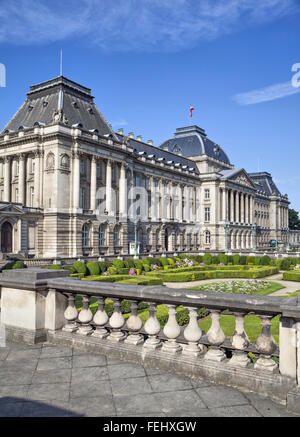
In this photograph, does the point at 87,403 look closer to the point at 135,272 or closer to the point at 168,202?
the point at 135,272

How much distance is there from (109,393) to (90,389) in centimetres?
27

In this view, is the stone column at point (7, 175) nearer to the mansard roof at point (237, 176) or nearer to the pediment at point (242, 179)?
the mansard roof at point (237, 176)

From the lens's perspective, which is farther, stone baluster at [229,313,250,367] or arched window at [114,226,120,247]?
arched window at [114,226,120,247]

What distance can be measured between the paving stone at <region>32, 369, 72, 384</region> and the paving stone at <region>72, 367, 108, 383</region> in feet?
0.29

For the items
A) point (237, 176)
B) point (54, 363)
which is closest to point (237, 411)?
point (54, 363)

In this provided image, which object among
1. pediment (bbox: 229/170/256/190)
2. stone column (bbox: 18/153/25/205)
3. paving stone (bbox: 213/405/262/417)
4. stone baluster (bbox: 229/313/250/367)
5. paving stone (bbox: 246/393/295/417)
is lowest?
paving stone (bbox: 246/393/295/417)

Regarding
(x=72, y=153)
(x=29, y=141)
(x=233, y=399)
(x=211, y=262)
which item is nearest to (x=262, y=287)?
(x=211, y=262)

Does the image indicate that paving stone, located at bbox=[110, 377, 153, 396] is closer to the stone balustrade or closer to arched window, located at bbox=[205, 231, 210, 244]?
the stone balustrade

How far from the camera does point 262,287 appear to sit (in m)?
25.0

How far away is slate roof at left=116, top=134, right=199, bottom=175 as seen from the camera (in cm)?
5981

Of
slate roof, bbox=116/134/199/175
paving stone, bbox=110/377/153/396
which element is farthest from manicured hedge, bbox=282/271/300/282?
slate roof, bbox=116/134/199/175

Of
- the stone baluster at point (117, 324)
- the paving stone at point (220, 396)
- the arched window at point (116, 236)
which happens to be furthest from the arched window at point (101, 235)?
the paving stone at point (220, 396)

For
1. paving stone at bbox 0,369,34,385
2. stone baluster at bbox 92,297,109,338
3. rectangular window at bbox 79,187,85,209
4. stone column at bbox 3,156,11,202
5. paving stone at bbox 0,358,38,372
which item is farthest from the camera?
stone column at bbox 3,156,11,202

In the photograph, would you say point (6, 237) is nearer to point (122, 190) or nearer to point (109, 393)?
point (122, 190)
